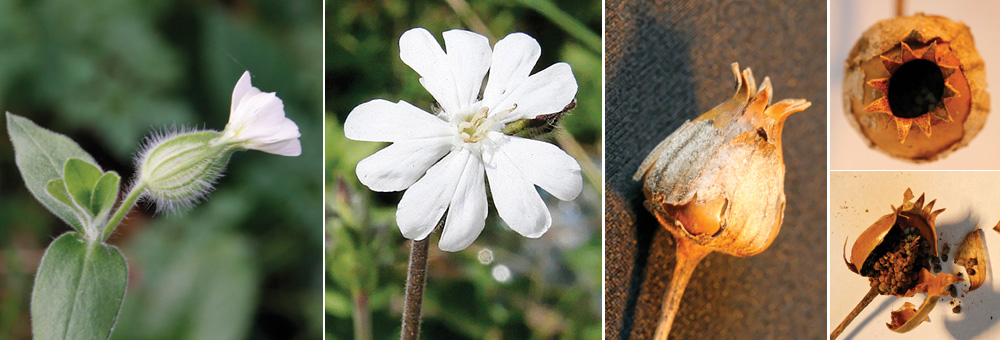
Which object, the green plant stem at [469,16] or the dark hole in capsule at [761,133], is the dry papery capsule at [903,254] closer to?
the dark hole in capsule at [761,133]

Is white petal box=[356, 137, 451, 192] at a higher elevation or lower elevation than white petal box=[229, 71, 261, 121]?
lower

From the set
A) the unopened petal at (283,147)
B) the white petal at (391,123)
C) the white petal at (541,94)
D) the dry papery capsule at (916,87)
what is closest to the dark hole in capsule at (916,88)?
the dry papery capsule at (916,87)

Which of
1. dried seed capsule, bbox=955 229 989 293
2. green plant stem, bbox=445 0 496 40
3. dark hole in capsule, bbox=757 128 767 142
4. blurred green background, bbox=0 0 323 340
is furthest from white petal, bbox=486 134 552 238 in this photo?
dried seed capsule, bbox=955 229 989 293

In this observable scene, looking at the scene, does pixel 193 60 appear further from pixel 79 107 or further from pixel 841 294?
pixel 841 294

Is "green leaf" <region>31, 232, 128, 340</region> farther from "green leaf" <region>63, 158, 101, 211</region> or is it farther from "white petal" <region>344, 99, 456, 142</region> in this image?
"white petal" <region>344, 99, 456, 142</region>

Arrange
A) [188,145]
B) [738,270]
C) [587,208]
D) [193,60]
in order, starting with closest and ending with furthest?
[188,145], [587,208], [738,270], [193,60]

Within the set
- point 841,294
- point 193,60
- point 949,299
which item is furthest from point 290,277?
point 949,299

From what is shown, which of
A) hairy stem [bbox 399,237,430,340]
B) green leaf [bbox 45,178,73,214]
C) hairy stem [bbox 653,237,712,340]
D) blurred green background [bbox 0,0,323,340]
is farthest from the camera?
blurred green background [bbox 0,0,323,340]
